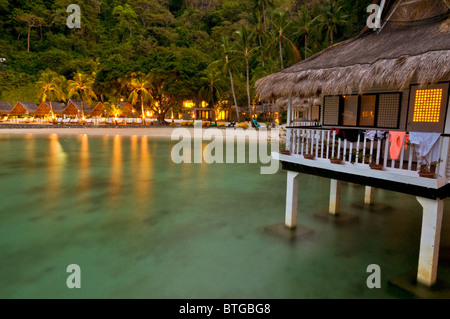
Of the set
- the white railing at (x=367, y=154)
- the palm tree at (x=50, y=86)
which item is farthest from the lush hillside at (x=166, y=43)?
the white railing at (x=367, y=154)

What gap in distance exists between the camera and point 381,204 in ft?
33.0

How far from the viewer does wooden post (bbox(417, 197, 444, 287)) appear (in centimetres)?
484

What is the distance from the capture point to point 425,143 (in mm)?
5004

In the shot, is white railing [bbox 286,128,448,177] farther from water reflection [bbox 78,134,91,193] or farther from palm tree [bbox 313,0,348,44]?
palm tree [bbox 313,0,348,44]

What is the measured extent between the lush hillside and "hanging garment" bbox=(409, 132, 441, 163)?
20134mm

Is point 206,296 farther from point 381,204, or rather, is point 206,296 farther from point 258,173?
point 258,173

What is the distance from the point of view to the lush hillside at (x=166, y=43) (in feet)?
107

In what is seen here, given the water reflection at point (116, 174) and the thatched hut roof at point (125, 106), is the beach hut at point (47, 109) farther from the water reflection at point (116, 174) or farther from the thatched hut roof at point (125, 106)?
the water reflection at point (116, 174)

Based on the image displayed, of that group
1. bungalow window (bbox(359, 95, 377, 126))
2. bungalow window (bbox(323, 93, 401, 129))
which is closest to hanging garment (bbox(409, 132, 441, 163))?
bungalow window (bbox(323, 93, 401, 129))

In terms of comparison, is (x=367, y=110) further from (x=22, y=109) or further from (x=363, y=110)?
(x=22, y=109)

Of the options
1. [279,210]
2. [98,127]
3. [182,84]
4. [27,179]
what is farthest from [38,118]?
[279,210]

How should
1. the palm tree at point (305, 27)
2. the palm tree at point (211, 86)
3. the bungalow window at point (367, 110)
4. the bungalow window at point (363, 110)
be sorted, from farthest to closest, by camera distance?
1. the palm tree at point (211, 86)
2. the palm tree at point (305, 27)
3. the bungalow window at point (367, 110)
4. the bungalow window at point (363, 110)

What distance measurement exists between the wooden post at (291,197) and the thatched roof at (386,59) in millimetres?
1827

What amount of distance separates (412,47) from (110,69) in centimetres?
3968
